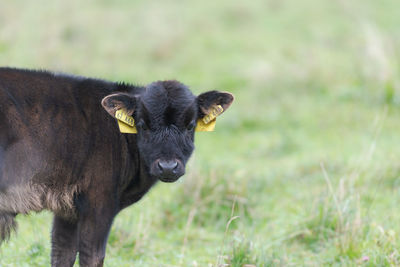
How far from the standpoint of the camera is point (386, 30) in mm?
17203

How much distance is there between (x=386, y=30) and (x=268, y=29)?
3.25 meters

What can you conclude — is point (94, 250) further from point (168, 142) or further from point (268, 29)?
point (268, 29)

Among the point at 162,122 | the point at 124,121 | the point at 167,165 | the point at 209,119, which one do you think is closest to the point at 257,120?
the point at 209,119

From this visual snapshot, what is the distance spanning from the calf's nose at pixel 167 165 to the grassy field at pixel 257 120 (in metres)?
0.63

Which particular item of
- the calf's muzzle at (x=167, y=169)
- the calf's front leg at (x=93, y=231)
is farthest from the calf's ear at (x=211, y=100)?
the calf's front leg at (x=93, y=231)

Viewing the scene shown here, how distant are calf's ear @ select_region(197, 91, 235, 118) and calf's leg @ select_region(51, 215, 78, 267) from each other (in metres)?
1.51

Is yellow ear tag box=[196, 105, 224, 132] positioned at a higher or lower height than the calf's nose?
higher

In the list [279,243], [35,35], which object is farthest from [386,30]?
[279,243]

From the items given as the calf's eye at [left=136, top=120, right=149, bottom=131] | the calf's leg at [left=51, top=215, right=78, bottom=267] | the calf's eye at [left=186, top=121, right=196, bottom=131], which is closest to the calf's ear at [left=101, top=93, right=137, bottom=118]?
the calf's eye at [left=136, top=120, right=149, bottom=131]

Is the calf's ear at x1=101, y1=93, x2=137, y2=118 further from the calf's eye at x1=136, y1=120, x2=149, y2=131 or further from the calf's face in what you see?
the calf's eye at x1=136, y1=120, x2=149, y2=131

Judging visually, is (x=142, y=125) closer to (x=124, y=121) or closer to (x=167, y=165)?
(x=124, y=121)

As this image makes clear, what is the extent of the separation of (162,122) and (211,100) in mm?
582

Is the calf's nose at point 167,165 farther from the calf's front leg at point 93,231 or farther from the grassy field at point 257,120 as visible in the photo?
the grassy field at point 257,120

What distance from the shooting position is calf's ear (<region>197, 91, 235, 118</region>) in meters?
5.57
